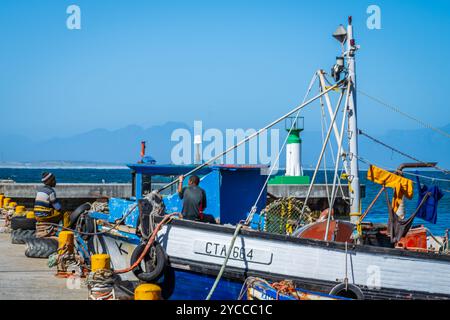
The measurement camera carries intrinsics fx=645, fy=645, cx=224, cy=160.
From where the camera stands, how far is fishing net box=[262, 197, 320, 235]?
A: 1200cm

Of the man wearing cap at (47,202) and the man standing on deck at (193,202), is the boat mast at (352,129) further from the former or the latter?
the man wearing cap at (47,202)

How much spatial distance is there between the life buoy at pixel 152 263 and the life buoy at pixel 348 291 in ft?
8.64

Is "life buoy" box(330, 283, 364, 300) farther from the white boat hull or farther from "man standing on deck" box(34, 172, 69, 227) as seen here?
"man standing on deck" box(34, 172, 69, 227)

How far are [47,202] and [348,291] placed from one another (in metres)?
6.56

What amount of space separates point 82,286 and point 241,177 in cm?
374

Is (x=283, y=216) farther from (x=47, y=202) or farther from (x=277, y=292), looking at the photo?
(x=47, y=202)

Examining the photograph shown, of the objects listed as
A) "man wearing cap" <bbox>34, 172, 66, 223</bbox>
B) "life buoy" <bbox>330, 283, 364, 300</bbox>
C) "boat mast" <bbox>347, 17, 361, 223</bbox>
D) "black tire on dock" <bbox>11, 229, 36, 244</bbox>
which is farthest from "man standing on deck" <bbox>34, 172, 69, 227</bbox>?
"life buoy" <bbox>330, 283, 364, 300</bbox>

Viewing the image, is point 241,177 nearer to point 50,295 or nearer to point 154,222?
point 154,222

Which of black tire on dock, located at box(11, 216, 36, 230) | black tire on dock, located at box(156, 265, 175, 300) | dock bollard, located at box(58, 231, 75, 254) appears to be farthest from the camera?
black tire on dock, located at box(11, 216, 36, 230)

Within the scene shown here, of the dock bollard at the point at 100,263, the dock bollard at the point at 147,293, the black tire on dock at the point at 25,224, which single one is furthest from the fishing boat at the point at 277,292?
the black tire on dock at the point at 25,224

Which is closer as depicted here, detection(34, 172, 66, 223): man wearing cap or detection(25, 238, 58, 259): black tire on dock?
detection(34, 172, 66, 223): man wearing cap
